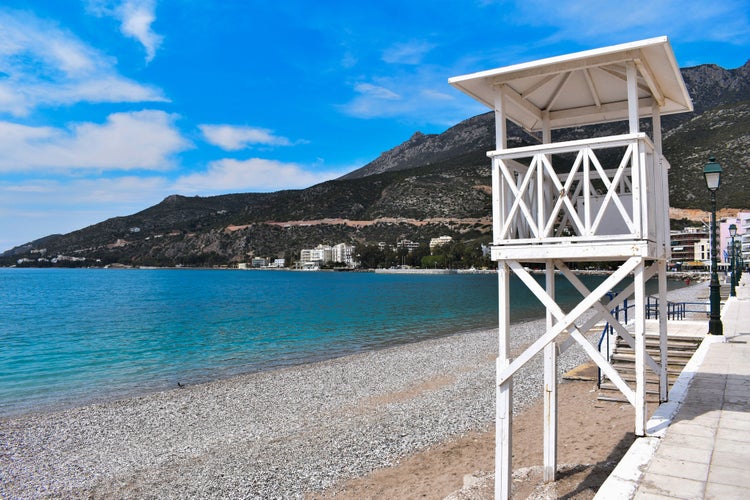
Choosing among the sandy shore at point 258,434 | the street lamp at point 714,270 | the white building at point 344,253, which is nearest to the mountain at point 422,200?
the white building at point 344,253

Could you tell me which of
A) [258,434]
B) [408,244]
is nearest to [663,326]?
[258,434]

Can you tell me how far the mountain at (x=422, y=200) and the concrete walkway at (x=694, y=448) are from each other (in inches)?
3702

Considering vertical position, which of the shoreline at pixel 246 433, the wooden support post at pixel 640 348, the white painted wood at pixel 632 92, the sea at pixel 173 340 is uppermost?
the white painted wood at pixel 632 92

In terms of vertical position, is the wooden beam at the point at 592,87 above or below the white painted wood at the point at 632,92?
above

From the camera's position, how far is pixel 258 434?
34.6 feet

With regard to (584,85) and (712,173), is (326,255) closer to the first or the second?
(712,173)

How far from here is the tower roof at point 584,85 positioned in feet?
18.1

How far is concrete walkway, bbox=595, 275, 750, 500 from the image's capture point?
4004 millimetres

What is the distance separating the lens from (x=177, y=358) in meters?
22.7

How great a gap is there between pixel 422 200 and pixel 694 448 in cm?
14568

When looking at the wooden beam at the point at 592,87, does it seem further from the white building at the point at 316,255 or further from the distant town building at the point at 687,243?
the white building at the point at 316,255

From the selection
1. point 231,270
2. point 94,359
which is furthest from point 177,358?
point 231,270

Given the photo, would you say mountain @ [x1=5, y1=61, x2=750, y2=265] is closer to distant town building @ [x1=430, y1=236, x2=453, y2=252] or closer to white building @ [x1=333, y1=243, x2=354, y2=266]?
distant town building @ [x1=430, y1=236, x2=453, y2=252]

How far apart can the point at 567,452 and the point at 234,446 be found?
5.90m
